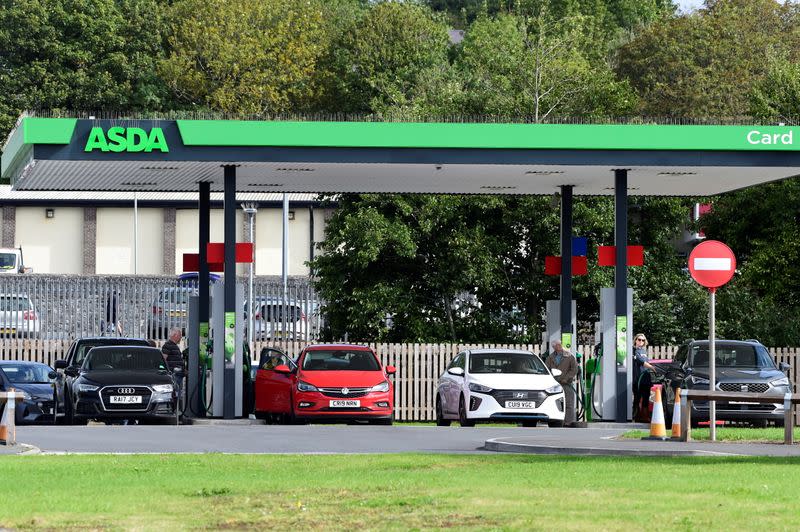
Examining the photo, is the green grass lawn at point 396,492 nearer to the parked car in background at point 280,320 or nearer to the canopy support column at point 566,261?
the canopy support column at point 566,261

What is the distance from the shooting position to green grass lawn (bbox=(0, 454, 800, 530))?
12727mm

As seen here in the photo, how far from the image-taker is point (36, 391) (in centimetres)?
3114

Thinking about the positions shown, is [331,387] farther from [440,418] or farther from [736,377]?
[736,377]

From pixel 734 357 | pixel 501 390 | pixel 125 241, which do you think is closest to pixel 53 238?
pixel 125 241

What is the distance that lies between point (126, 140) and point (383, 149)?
439 cm

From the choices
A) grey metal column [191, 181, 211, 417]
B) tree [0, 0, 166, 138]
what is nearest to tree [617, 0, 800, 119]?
tree [0, 0, 166, 138]

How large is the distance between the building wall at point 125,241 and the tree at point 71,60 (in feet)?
35.7

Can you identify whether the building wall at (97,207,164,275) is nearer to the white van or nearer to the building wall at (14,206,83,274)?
the building wall at (14,206,83,274)

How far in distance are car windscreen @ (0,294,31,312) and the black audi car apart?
53.0 feet

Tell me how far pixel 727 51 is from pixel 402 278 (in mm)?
48697

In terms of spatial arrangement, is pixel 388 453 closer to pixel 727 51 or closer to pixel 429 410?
pixel 429 410

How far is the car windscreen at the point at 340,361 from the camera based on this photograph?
99.9 feet

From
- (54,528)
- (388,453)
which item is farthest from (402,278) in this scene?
(54,528)

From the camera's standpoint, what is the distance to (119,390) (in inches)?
1160
